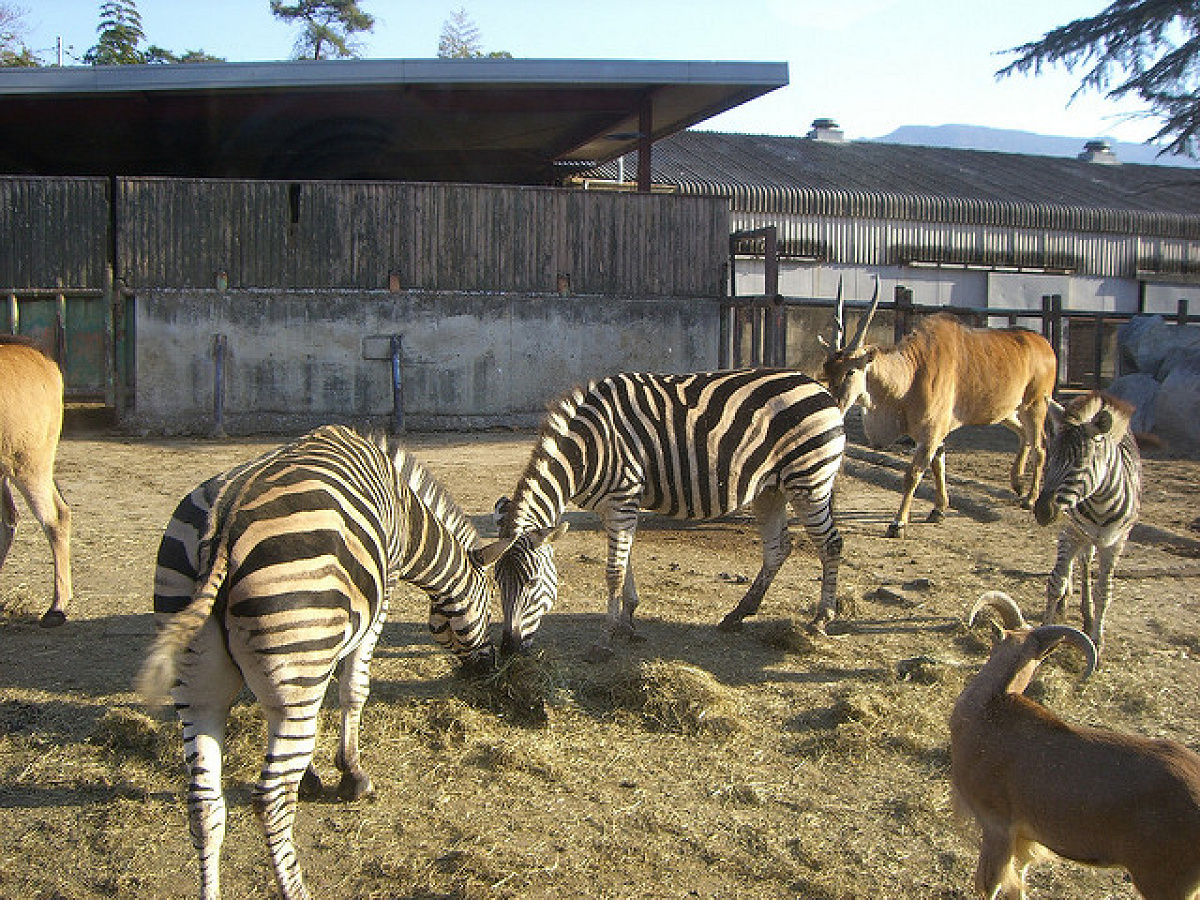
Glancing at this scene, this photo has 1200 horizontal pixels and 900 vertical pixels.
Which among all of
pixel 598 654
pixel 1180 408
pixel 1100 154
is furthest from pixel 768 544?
pixel 1100 154

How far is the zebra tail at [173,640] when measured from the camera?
3.27 m

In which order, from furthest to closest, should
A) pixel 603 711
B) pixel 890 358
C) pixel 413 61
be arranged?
pixel 413 61 < pixel 890 358 < pixel 603 711

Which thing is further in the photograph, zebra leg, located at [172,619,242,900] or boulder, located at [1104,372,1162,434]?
boulder, located at [1104,372,1162,434]

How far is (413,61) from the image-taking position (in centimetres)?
1552

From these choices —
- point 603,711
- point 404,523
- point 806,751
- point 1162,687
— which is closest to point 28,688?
point 404,523

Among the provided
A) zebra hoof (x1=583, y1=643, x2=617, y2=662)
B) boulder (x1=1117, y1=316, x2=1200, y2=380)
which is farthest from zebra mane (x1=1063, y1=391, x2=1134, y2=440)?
boulder (x1=1117, y1=316, x2=1200, y2=380)

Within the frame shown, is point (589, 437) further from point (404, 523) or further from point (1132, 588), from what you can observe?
point (1132, 588)

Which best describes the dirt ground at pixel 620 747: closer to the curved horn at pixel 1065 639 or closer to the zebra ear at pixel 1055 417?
the curved horn at pixel 1065 639

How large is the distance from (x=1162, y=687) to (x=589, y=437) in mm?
3612

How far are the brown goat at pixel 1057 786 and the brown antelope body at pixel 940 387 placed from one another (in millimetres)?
6148

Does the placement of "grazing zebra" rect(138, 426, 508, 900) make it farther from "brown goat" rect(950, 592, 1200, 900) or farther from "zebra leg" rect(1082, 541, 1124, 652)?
"zebra leg" rect(1082, 541, 1124, 652)

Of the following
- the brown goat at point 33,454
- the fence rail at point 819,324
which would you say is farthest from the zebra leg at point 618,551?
the fence rail at point 819,324

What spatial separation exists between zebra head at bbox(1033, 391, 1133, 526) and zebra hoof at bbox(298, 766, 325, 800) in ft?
13.5

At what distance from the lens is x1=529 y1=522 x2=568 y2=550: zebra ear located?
5770 millimetres
